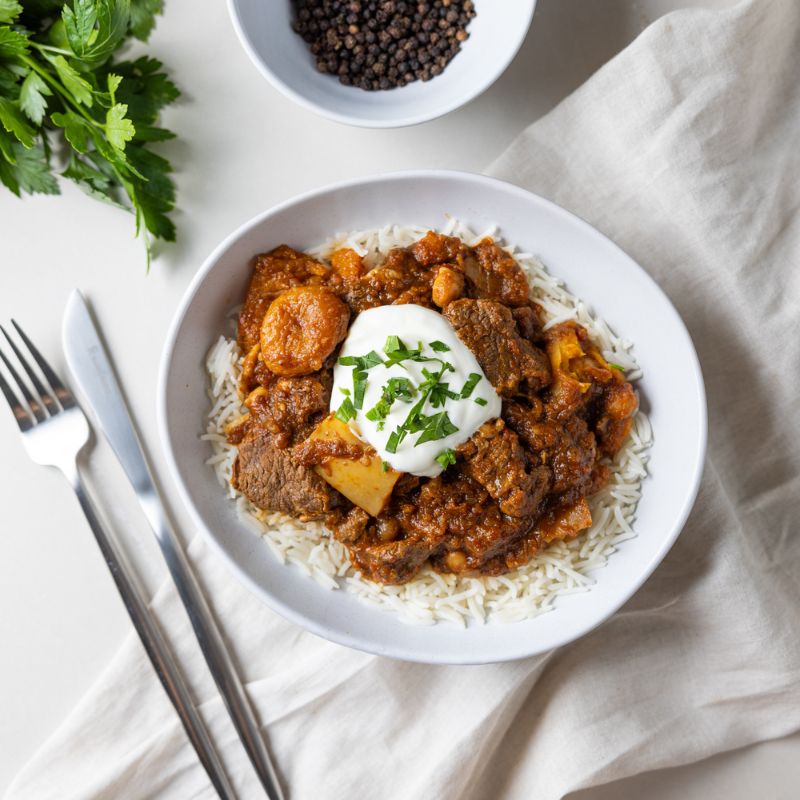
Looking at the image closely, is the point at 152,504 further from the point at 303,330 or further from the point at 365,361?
the point at 365,361

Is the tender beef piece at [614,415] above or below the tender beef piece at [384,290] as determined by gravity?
below

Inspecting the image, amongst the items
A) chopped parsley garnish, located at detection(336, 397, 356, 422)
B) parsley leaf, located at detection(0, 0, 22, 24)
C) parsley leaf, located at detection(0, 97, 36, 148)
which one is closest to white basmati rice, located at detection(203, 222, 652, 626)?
chopped parsley garnish, located at detection(336, 397, 356, 422)

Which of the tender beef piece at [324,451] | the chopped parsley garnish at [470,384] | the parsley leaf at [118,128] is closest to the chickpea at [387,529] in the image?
the tender beef piece at [324,451]

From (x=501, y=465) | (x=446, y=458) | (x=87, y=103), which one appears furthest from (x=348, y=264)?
(x=87, y=103)

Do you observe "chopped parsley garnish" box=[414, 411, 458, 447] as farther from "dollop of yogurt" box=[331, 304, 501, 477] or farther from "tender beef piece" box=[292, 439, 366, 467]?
"tender beef piece" box=[292, 439, 366, 467]

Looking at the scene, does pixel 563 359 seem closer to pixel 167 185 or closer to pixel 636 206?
pixel 636 206

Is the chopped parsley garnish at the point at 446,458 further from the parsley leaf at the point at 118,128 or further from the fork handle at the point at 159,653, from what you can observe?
the parsley leaf at the point at 118,128

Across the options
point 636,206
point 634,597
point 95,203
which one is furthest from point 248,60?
point 634,597
